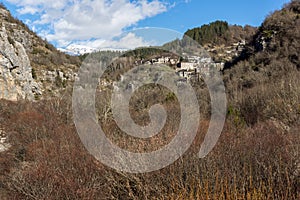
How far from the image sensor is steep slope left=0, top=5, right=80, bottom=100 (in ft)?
75.7

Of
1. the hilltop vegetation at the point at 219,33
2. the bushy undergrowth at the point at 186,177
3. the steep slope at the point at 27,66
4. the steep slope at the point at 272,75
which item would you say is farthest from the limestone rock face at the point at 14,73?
the hilltop vegetation at the point at 219,33

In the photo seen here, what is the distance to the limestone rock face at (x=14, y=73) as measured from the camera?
2239cm

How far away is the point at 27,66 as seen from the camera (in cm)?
2767

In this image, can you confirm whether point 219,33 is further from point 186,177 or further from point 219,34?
point 186,177

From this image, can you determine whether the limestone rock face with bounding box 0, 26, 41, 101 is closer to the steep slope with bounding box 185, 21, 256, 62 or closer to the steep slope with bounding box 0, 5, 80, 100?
the steep slope with bounding box 0, 5, 80, 100

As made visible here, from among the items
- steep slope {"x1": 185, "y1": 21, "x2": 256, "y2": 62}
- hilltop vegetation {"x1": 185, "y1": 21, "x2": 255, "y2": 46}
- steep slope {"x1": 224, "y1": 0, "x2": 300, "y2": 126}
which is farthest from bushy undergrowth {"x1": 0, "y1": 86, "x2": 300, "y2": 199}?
hilltop vegetation {"x1": 185, "y1": 21, "x2": 255, "y2": 46}

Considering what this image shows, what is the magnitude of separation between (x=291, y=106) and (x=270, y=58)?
17845mm

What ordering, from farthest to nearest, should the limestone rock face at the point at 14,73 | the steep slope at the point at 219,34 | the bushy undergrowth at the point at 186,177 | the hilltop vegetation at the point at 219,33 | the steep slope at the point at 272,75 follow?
the hilltop vegetation at the point at 219,33 < the steep slope at the point at 219,34 < the limestone rock face at the point at 14,73 < the steep slope at the point at 272,75 < the bushy undergrowth at the point at 186,177

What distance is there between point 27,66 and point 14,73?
339 centimetres

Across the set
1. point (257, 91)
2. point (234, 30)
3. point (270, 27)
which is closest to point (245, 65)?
point (270, 27)

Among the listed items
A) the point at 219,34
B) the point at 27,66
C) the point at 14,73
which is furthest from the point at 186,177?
the point at 219,34

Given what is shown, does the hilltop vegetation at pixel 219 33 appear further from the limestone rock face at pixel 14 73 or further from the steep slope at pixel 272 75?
the limestone rock face at pixel 14 73

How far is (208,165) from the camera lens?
5.66 m

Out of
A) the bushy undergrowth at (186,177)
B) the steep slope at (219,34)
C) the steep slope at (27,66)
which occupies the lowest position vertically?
the bushy undergrowth at (186,177)
